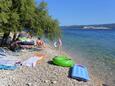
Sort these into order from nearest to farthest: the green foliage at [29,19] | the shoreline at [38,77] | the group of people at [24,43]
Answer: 1. the shoreline at [38,77]
2. the green foliage at [29,19]
3. the group of people at [24,43]

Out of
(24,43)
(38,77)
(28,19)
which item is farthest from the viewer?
(24,43)

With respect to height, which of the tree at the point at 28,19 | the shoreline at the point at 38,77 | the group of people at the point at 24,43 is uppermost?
the tree at the point at 28,19

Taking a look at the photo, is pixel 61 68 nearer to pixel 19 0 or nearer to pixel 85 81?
pixel 85 81

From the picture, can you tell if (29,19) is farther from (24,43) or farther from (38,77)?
(38,77)

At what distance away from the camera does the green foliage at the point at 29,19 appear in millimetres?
23547

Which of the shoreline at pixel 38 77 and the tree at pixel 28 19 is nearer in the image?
the shoreline at pixel 38 77

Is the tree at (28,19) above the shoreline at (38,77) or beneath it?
above

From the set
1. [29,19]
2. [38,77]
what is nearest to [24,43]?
[29,19]

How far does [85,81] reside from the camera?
634 inches

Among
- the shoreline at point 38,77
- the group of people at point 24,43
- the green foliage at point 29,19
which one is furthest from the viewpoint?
the group of people at point 24,43

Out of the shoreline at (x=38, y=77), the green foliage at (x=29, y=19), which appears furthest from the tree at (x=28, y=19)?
the shoreline at (x=38, y=77)

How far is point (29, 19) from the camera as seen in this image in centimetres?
2512

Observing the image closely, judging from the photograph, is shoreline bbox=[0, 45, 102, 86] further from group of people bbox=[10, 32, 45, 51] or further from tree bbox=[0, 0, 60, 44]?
group of people bbox=[10, 32, 45, 51]

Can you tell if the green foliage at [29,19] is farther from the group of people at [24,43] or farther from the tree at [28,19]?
the group of people at [24,43]
